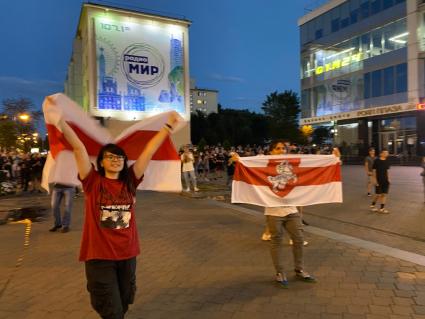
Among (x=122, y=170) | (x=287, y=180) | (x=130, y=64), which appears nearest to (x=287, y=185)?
(x=287, y=180)

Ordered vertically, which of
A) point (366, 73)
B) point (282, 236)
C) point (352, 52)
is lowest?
point (282, 236)

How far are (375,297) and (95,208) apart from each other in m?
3.42

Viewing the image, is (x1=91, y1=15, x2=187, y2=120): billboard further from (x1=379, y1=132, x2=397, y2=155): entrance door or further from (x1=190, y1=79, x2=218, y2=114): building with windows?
(x1=190, y1=79, x2=218, y2=114): building with windows

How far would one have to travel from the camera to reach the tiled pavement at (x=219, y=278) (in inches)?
183

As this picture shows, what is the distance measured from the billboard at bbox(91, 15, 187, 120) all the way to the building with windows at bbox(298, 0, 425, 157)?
15.3 metres

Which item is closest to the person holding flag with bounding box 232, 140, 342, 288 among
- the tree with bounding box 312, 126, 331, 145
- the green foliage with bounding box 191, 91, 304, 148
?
the tree with bounding box 312, 126, 331, 145

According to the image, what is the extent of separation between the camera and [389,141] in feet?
120

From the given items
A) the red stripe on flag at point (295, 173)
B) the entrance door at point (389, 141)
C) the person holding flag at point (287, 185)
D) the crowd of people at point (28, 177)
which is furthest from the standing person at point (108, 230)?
the entrance door at point (389, 141)

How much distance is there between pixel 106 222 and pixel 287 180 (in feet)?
11.1

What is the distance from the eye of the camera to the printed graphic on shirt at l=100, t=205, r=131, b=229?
3.43 m

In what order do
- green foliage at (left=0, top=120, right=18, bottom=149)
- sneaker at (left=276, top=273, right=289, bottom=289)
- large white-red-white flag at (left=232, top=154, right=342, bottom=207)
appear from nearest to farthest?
1. sneaker at (left=276, top=273, right=289, bottom=289)
2. large white-red-white flag at (left=232, top=154, right=342, bottom=207)
3. green foliage at (left=0, top=120, right=18, bottom=149)

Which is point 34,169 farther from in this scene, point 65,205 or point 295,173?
point 295,173

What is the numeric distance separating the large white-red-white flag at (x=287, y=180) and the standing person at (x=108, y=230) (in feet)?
8.97

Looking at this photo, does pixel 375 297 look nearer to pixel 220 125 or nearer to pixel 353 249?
pixel 353 249
